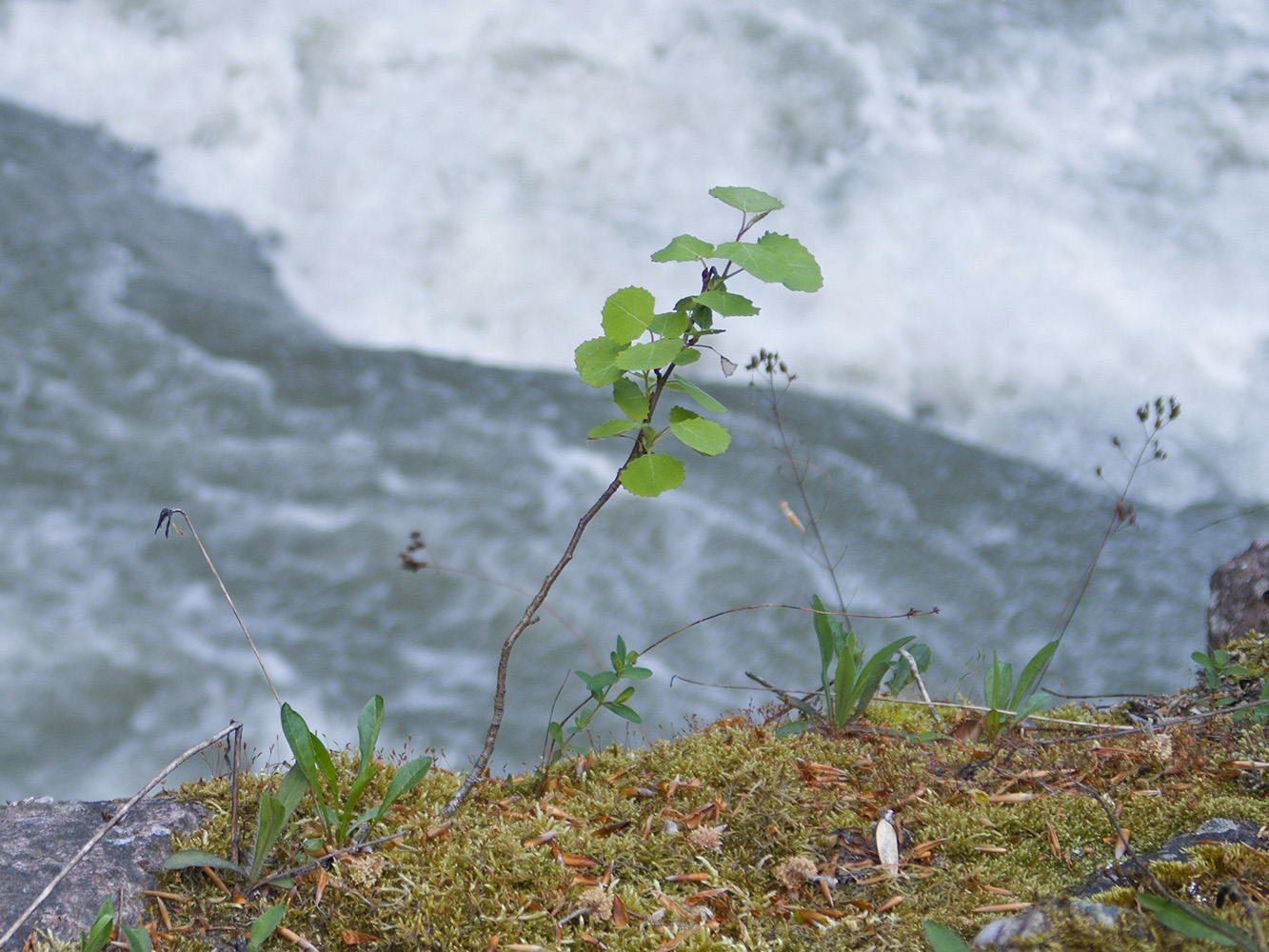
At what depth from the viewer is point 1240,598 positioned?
322cm

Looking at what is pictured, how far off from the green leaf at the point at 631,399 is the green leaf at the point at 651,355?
143mm

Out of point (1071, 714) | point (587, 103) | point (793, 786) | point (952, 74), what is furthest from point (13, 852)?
point (952, 74)

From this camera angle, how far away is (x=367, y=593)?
5316 millimetres

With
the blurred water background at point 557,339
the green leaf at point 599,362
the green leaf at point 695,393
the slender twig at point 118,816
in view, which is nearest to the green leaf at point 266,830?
the slender twig at point 118,816

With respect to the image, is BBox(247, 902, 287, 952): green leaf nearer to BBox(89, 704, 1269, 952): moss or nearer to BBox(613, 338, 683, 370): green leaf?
BBox(89, 704, 1269, 952): moss

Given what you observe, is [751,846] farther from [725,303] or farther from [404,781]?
[725,303]

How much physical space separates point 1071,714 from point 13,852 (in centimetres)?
276

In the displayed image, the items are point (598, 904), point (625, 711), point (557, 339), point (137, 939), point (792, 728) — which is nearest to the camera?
point (137, 939)

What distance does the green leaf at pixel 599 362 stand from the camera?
69.1 inches

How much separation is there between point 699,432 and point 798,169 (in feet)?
22.3

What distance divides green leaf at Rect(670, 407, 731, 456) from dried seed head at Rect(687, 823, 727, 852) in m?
0.80

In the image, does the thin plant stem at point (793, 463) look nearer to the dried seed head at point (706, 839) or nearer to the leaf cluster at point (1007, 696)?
the leaf cluster at point (1007, 696)

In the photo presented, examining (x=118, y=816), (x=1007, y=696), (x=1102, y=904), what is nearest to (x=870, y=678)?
(x=1007, y=696)

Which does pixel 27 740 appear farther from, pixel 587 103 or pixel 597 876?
pixel 587 103
